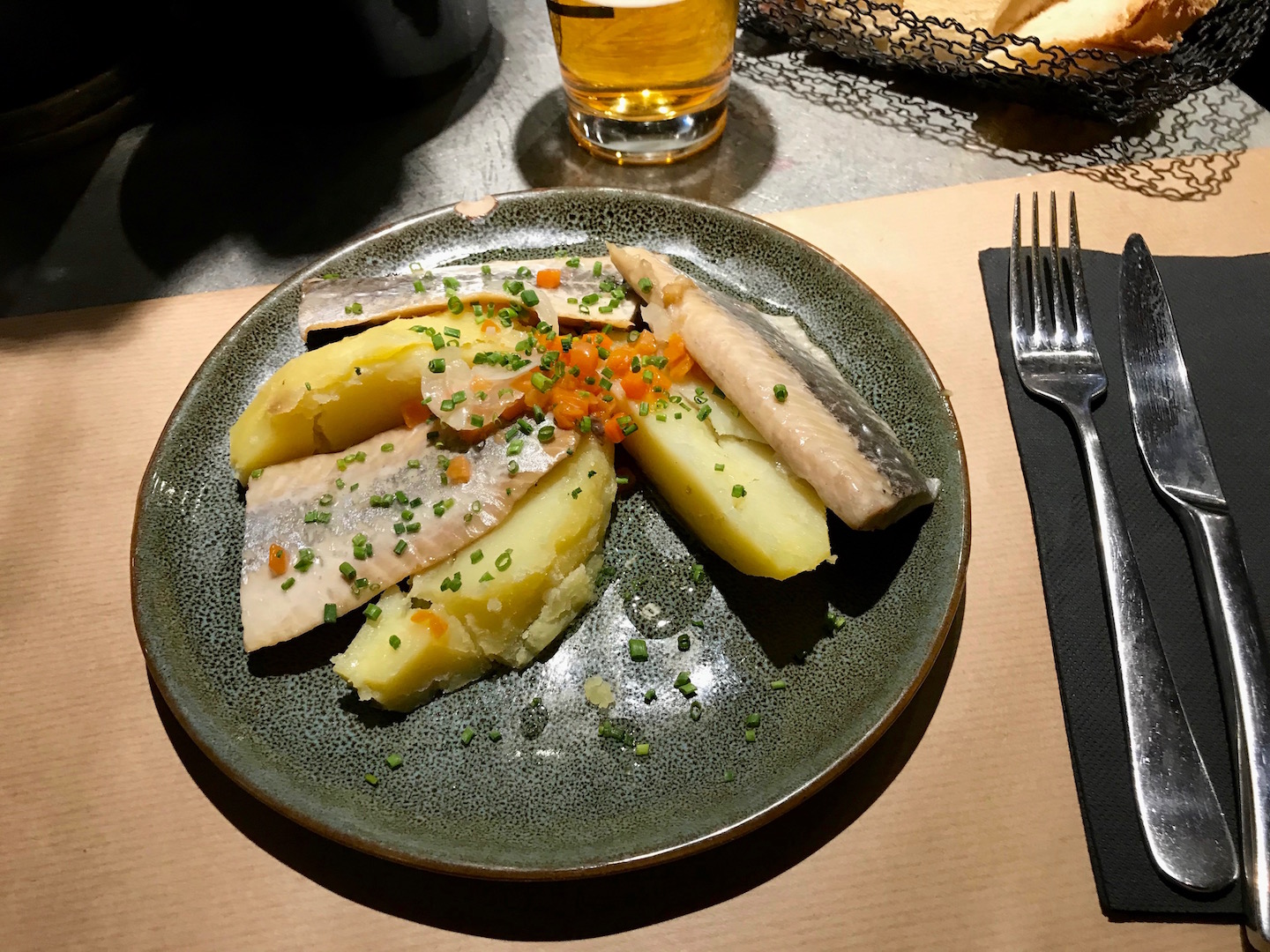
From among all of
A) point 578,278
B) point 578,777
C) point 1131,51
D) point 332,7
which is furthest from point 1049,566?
point 332,7

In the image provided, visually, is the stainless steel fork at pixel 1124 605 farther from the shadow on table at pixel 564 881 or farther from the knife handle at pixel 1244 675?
the shadow on table at pixel 564 881

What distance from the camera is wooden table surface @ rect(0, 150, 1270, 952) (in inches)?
52.6

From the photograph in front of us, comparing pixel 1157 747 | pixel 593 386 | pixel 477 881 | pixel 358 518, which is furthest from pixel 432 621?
pixel 1157 747

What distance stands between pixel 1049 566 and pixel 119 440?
2077 mm

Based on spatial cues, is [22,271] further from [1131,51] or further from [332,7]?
[1131,51]

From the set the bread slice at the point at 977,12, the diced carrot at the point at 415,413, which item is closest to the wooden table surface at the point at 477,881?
the diced carrot at the point at 415,413

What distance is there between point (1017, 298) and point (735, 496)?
994 mm

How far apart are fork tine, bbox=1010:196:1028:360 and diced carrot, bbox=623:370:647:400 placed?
3.03 ft

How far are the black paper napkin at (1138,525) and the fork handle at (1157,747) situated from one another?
0.09 ft

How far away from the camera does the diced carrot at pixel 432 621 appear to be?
142 centimetres

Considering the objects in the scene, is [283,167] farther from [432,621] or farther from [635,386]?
[432,621]

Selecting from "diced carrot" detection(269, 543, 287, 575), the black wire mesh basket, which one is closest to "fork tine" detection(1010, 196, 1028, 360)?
the black wire mesh basket

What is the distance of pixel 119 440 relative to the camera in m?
1.96

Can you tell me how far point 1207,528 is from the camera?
1619 mm
